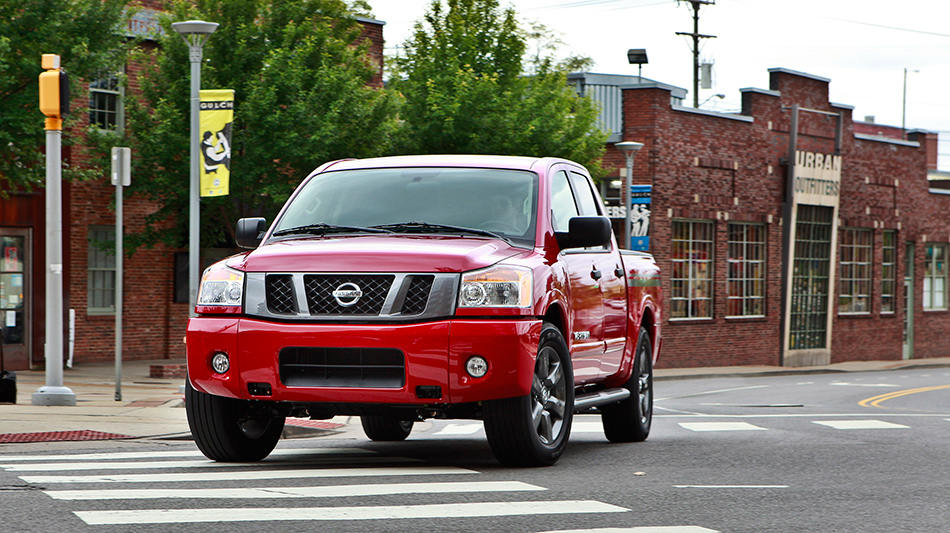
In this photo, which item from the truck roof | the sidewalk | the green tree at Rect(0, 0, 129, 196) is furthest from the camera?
the green tree at Rect(0, 0, 129, 196)

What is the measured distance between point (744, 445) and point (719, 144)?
2577 centimetres

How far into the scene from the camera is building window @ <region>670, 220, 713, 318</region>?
34.2 meters

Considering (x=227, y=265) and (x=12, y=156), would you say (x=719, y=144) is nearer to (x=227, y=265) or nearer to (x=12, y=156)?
(x=12, y=156)

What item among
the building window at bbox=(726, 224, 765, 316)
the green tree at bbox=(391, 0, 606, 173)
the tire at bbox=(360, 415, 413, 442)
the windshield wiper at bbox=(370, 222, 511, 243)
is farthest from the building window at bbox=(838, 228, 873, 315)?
the windshield wiper at bbox=(370, 222, 511, 243)

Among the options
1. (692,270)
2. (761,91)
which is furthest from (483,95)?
(761,91)

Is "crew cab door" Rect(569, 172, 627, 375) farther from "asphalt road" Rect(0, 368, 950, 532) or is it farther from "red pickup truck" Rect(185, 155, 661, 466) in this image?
"asphalt road" Rect(0, 368, 950, 532)

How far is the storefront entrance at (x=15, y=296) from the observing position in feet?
78.5

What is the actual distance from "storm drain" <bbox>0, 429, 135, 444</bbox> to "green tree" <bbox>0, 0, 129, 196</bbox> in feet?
34.5

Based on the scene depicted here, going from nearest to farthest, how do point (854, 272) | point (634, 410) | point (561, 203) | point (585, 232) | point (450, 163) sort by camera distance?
point (585, 232)
point (450, 163)
point (561, 203)
point (634, 410)
point (854, 272)

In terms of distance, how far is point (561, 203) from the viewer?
8.93 metres

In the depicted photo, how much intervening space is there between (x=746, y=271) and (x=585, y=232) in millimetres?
29527

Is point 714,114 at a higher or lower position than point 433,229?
higher

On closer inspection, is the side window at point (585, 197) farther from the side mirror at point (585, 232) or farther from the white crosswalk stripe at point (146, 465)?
the white crosswalk stripe at point (146, 465)

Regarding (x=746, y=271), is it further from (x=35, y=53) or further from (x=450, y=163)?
(x=450, y=163)
